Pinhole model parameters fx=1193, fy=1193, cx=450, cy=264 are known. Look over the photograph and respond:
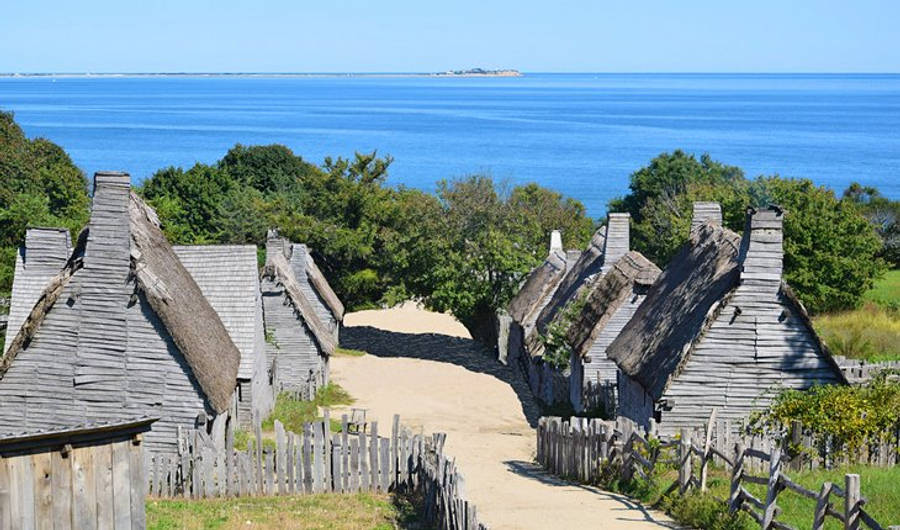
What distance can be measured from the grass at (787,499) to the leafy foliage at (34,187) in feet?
115

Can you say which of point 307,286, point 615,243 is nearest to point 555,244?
point 307,286

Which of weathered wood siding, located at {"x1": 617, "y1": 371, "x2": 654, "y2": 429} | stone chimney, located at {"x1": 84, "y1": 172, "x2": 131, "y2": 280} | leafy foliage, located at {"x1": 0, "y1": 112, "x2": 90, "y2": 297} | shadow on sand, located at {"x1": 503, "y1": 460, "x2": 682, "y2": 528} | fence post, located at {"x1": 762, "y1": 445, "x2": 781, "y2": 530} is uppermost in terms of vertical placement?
leafy foliage, located at {"x1": 0, "y1": 112, "x2": 90, "y2": 297}

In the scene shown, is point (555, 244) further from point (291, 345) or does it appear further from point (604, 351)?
point (604, 351)

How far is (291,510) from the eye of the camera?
19.8 meters

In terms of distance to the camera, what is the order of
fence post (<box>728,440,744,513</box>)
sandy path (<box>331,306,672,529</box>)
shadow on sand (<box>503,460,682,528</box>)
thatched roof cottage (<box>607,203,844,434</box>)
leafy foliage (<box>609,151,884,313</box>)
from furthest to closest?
leafy foliage (<box>609,151,884,313</box>)
thatched roof cottage (<box>607,203,844,434</box>)
sandy path (<box>331,306,672,529</box>)
shadow on sand (<box>503,460,682,528</box>)
fence post (<box>728,440,744,513</box>)

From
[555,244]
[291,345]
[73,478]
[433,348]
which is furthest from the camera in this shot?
[433,348]

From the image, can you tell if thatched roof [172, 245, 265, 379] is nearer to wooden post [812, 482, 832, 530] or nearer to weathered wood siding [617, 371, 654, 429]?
weathered wood siding [617, 371, 654, 429]

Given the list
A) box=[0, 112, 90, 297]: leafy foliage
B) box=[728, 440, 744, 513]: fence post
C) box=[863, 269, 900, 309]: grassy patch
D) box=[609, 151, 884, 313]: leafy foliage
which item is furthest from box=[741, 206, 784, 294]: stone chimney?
box=[0, 112, 90, 297]: leafy foliage

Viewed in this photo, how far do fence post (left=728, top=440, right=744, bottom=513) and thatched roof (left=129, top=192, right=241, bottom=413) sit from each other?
431 inches

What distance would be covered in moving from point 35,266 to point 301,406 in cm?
1006

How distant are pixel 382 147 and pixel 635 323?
163m

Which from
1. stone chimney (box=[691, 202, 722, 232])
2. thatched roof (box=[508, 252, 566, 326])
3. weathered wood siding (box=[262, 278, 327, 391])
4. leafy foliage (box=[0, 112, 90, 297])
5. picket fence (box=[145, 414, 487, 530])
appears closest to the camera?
picket fence (box=[145, 414, 487, 530])

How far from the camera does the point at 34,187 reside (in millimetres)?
71188

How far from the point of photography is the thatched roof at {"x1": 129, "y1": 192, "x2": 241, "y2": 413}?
911 inches
